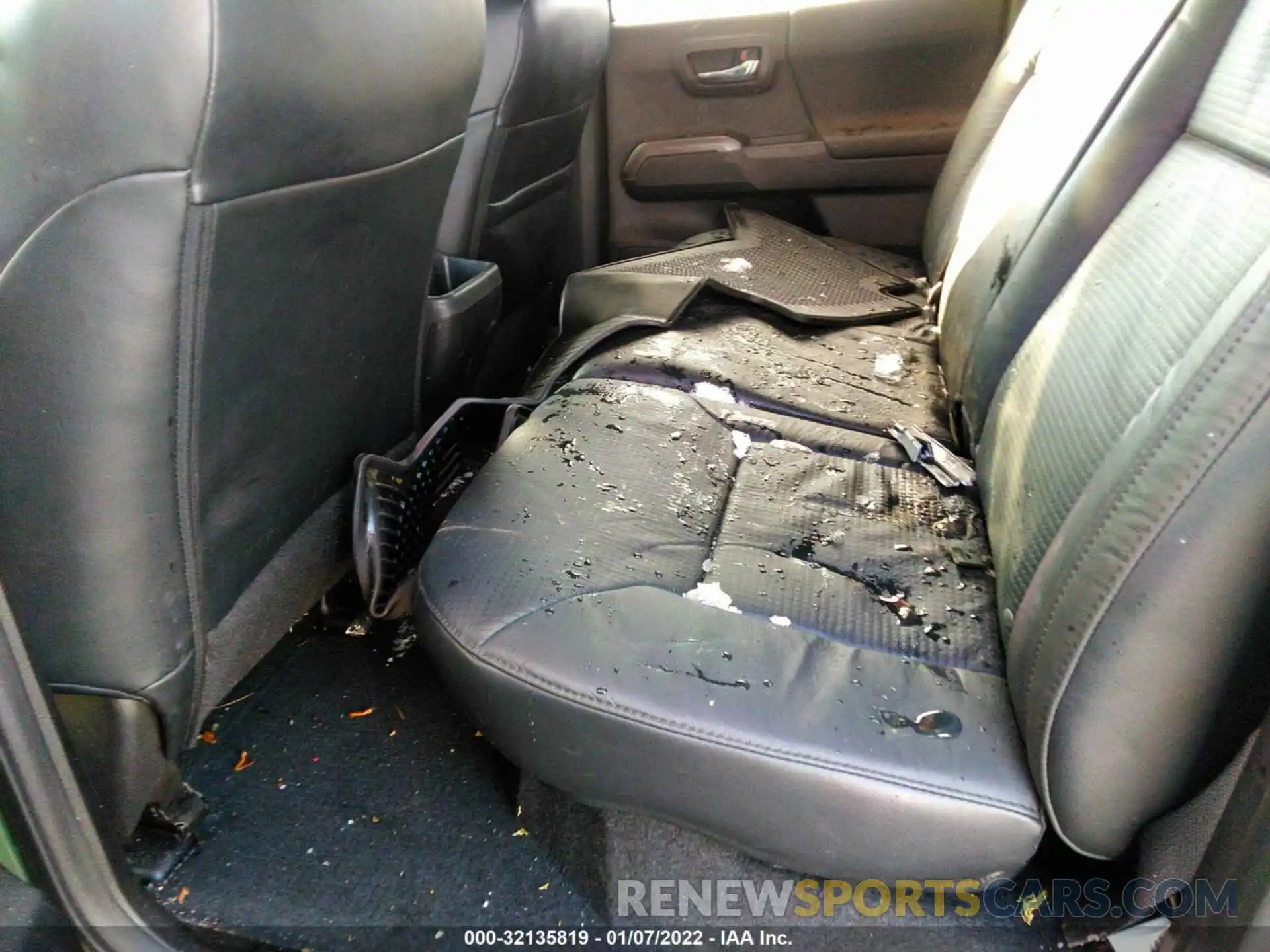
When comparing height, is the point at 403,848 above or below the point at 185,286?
below

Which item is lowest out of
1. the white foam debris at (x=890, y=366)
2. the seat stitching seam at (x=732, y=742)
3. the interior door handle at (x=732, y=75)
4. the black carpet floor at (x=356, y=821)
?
the black carpet floor at (x=356, y=821)

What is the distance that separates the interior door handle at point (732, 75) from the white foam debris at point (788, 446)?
1.11 meters

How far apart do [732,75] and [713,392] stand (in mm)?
1029

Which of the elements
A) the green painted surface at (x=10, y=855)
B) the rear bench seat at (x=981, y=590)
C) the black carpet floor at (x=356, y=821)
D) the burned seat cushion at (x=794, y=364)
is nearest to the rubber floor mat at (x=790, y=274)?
the burned seat cushion at (x=794, y=364)

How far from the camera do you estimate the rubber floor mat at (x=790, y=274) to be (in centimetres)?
136

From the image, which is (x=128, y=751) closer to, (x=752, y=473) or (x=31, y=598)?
(x=31, y=598)

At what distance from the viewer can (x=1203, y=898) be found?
0.64m

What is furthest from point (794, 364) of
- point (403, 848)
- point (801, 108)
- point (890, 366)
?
point (801, 108)

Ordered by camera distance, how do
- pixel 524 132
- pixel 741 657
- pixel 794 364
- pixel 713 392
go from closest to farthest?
1. pixel 741 657
2. pixel 713 392
3. pixel 794 364
4. pixel 524 132

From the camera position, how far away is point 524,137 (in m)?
1.38

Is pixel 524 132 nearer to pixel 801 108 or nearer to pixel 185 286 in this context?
pixel 801 108

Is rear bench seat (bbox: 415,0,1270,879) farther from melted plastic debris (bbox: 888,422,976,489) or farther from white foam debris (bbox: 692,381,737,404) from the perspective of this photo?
white foam debris (bbox: 692,381,737,404)

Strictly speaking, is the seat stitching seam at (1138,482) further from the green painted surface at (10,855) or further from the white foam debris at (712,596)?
the green painted surface at (10,855)

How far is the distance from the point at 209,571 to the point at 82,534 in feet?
0.44
